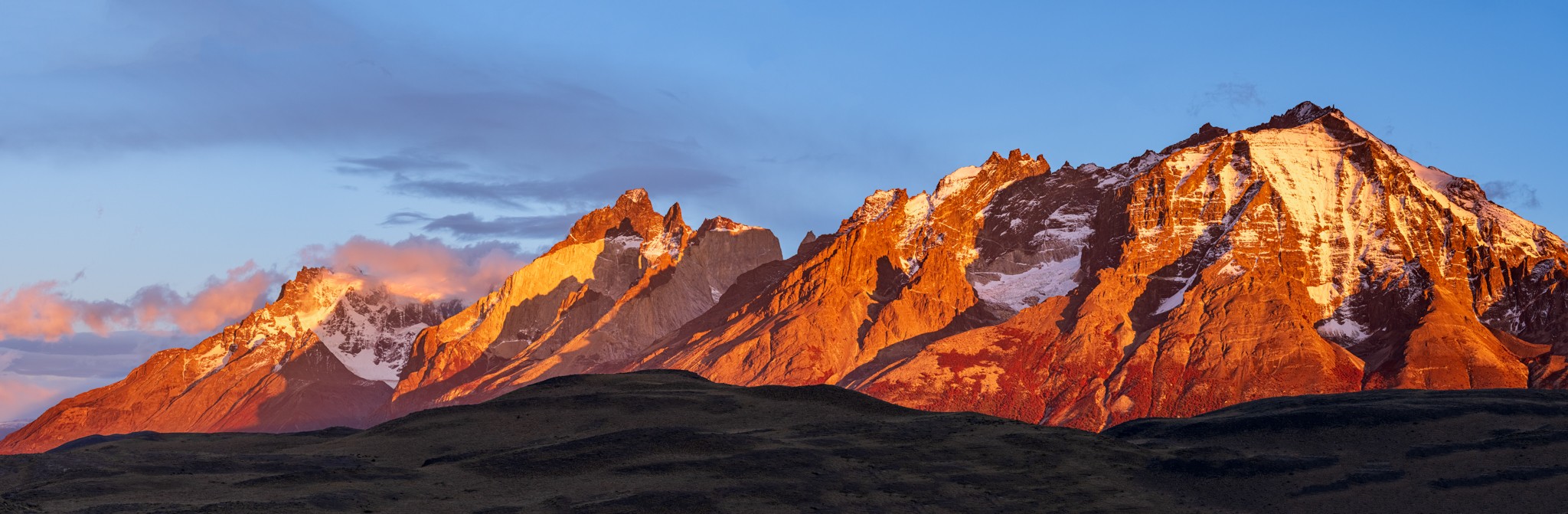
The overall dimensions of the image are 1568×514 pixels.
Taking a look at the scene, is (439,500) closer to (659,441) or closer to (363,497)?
(363,497)

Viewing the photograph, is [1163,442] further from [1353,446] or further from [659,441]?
[659,441]

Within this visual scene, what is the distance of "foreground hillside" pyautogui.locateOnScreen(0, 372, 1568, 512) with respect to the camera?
76.8 m

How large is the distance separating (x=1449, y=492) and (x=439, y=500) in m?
51.6

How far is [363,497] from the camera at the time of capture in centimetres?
7481

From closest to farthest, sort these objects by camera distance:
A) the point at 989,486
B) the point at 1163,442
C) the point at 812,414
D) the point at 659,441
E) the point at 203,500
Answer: the point at 203,500 → the point at 989,486 → the point at 659,441 → the point at 1163,442 → the point at 812,414

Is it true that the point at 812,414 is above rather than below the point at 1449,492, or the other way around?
above

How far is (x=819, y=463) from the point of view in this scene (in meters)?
85.6

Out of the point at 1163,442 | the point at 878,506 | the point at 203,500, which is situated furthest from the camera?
the point at 1163,442

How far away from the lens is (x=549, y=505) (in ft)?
245

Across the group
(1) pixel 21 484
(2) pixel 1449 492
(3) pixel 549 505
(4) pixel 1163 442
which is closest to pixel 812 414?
(4) pixel 1163 442

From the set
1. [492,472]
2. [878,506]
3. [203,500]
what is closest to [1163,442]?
[878,506]

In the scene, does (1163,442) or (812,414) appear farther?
(812,414)

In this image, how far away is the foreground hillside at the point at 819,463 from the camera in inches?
3022

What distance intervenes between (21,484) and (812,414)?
49.1m
